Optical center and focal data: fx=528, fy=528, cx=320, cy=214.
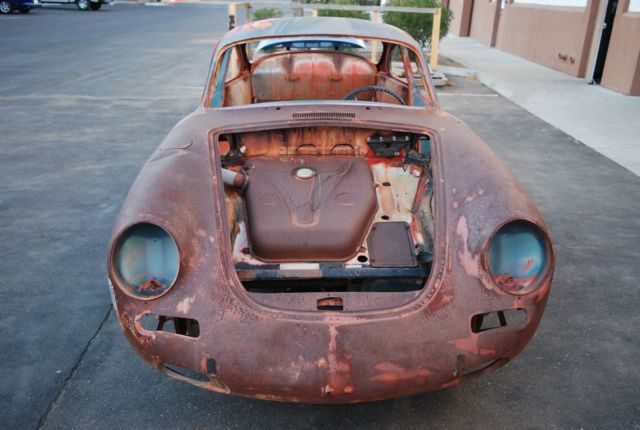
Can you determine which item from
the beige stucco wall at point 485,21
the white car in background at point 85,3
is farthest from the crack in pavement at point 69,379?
the white car in background at point 85,3

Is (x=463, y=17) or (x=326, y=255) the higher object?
(x=326, y=255)

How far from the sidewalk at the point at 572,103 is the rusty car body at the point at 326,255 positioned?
4.19 meters

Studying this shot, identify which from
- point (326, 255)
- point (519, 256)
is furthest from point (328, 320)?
point (519, 256)

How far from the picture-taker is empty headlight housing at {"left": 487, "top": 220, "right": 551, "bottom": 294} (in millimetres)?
2123

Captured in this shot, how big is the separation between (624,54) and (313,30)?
783cm

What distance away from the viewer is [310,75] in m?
4.68

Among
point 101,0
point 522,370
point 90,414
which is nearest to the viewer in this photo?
point 90,414

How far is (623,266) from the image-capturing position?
370 cm

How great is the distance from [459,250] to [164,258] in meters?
1.21

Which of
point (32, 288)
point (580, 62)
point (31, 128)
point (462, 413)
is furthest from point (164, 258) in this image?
point (580, 62)

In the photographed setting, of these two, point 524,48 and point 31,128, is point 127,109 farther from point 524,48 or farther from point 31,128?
point 524,48

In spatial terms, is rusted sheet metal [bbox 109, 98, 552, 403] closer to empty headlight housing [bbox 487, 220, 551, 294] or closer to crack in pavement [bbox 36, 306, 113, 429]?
empty headlight housing [bbox 487, 220, 551, 294]

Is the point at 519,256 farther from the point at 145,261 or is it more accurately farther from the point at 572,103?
the point at 572,103

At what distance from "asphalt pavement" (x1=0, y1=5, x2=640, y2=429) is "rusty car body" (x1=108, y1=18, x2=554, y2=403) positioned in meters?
0.34
